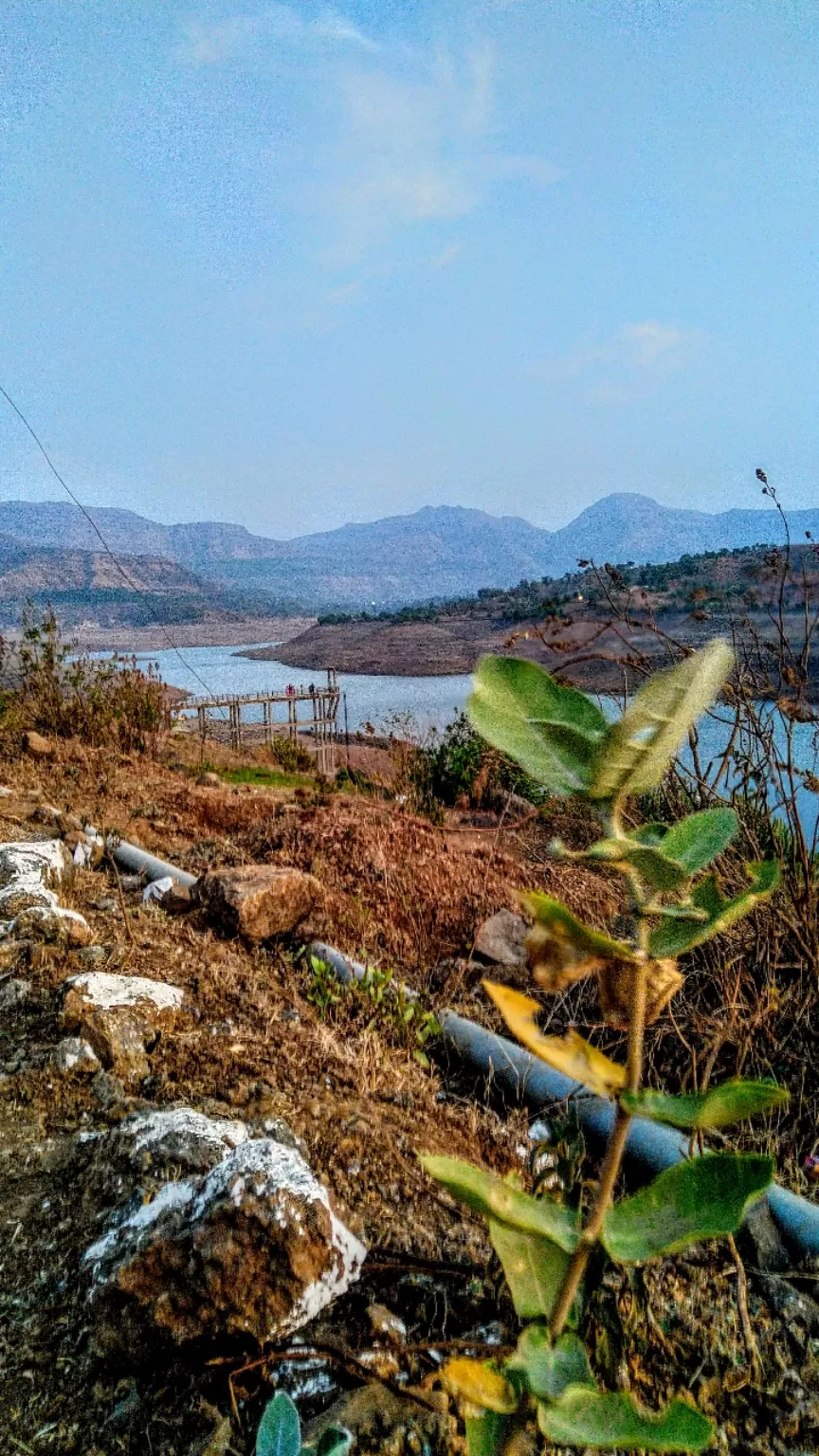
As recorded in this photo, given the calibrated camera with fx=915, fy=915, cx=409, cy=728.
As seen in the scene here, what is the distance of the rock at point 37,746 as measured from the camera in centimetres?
713

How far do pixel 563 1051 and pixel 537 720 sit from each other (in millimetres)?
246

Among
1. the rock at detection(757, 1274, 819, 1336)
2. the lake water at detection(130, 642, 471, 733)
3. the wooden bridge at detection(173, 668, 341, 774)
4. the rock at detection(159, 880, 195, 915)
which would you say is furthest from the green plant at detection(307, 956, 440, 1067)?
the wooden bridge at detection(173, 668, 341, 774)

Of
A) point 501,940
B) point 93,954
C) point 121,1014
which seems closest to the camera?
point 121,1014

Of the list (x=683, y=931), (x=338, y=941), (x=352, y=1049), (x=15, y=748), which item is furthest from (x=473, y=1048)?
(x=15, y=748)

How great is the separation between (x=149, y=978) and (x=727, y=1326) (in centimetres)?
190

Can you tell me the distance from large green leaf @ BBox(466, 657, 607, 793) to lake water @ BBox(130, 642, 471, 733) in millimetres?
3647

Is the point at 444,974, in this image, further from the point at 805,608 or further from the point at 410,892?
the point at 805,608

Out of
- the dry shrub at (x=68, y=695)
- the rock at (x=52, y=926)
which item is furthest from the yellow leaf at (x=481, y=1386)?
the dry shrub at (x=68, y=695)

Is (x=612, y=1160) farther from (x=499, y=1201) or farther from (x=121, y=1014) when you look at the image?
(x=121, y=1014)

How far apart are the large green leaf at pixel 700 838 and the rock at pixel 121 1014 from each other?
6.34 feet

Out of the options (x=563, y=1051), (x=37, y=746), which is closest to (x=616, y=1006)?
(x=563, y=1051)

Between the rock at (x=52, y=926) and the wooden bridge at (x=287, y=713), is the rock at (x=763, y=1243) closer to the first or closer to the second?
the rock at (x=52, y=926)

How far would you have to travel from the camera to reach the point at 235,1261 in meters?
1.36

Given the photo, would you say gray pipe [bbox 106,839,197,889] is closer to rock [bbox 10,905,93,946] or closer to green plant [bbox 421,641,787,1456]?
rock [bbox 10,905,93,946]
